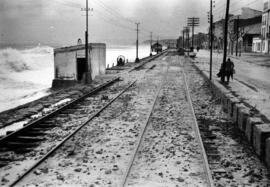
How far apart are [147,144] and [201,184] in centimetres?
314

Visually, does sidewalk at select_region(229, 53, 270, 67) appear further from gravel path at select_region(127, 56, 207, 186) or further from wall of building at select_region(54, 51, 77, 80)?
gravel path at select_region(127, 56, 207, 186)

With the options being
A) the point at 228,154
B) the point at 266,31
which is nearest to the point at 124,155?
the point at 228,154

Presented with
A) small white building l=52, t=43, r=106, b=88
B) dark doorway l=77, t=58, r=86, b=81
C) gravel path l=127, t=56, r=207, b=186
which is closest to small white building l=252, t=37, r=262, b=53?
small white building l=52, t=43, r=106, b=88

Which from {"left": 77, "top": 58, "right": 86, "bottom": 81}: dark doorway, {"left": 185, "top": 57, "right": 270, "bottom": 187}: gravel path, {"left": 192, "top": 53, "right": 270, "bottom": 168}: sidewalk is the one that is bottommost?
{"left": 185, "top": 57, "right": 270, "bottom": 187}: gravel path

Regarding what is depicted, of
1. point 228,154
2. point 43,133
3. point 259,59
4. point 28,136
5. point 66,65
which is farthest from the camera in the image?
point 259,59

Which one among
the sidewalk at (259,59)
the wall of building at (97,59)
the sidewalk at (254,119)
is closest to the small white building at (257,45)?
the sidewalk at (259,59)

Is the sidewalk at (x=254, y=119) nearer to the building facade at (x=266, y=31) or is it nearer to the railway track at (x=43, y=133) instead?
the railway track at (x=43, y=133)

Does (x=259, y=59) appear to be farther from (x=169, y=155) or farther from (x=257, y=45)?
(x=169, y=155)

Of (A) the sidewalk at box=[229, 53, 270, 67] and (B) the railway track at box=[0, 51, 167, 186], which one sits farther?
(A) the sidewalk at box=[229, 53, 270, 67]

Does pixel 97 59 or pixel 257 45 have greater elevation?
pixel 257 45

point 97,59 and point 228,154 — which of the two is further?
point 97,59

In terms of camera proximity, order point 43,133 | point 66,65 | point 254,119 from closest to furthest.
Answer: point 254,119, point 43,133, point 66,65

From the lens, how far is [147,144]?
32.9 ft

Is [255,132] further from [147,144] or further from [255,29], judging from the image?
[255,29]
